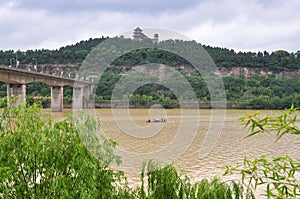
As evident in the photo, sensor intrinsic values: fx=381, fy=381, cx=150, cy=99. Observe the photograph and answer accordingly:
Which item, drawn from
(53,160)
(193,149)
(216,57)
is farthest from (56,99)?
(53,160)

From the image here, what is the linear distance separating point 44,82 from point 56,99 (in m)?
5.71

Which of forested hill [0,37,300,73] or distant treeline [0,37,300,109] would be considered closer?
distant treeline [0,37,300,109]

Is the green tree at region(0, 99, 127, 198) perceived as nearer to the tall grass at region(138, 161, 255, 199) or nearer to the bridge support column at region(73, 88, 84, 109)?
the tall grass at region(138, 161, 255, 199)

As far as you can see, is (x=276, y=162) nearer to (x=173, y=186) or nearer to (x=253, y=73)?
(x=173, y=186)

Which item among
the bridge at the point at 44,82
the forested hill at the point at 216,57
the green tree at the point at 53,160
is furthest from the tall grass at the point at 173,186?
the forested hill at the point at 216,57

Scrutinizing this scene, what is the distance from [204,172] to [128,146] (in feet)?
18.3

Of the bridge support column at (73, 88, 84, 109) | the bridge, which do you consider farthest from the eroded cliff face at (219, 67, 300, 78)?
the bridge

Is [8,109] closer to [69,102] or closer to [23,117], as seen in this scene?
[23,117]

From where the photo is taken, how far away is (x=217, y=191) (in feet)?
14.1

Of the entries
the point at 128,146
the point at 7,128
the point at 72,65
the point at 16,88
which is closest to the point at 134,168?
the point at 128,146

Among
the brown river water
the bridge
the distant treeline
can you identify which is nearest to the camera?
the brown river water

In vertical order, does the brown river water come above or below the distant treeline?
below

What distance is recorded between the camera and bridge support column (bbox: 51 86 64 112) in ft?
137

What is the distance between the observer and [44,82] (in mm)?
36875
